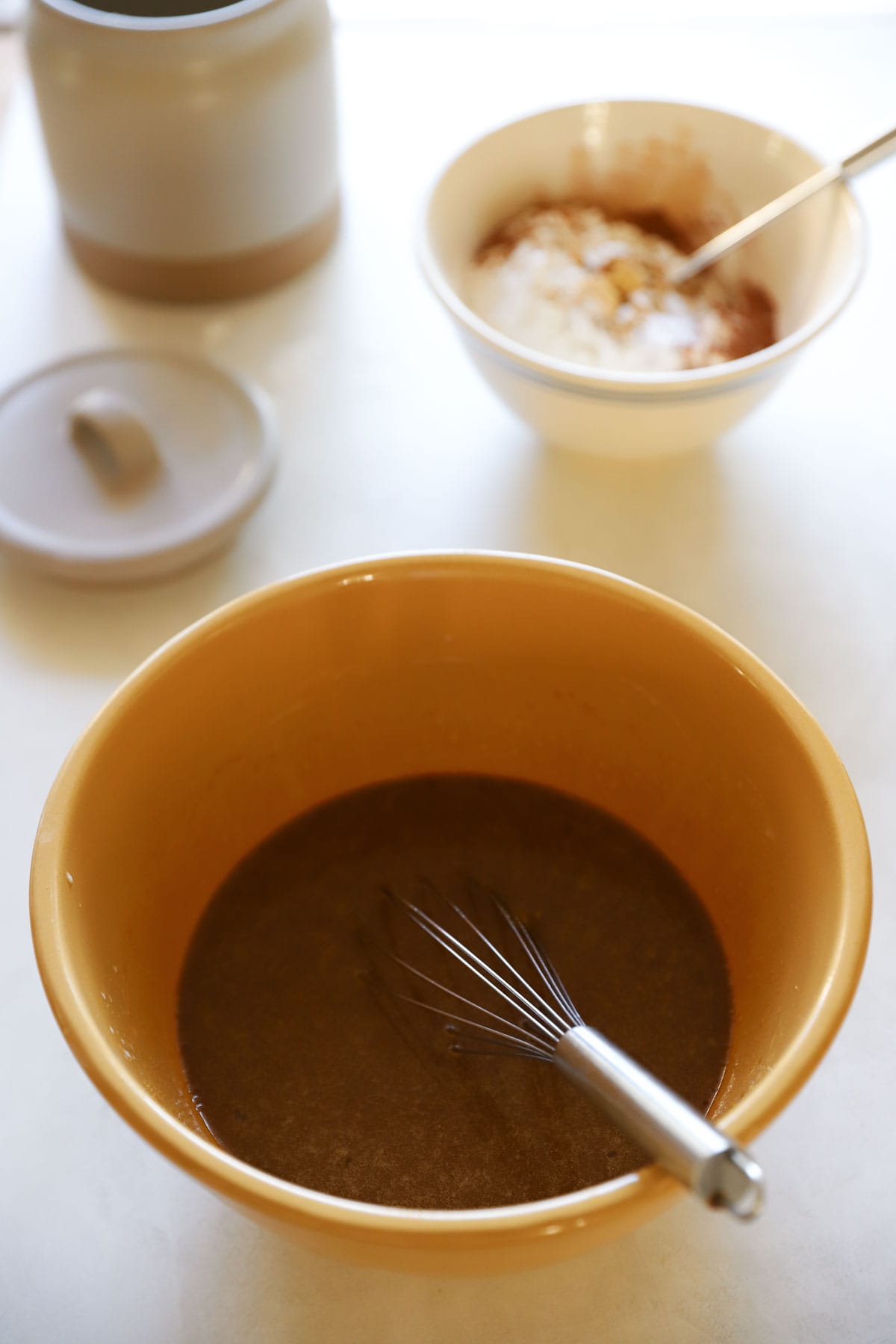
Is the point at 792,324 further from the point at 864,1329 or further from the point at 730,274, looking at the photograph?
the point at 864,1329

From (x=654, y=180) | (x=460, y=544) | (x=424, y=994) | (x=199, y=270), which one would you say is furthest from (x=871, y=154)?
(x=424, y=994)

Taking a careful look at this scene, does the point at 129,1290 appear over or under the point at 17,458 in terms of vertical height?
under

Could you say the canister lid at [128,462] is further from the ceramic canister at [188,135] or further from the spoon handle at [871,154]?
the spoon handle at [871,154]

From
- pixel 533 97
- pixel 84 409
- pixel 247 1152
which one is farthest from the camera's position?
pixel 533 97

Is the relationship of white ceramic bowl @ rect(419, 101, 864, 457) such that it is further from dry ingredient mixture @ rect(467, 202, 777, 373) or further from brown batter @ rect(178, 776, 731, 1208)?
brown batter @ rect(178, 776, 731, 1208)

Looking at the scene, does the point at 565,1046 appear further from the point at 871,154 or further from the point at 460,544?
the point at 871,154

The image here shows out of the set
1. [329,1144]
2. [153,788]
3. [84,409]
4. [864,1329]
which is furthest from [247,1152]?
[84,409]

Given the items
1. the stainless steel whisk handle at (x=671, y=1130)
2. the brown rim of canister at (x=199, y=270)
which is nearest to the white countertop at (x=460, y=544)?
the brown rim of canister at (x=199, y=270)

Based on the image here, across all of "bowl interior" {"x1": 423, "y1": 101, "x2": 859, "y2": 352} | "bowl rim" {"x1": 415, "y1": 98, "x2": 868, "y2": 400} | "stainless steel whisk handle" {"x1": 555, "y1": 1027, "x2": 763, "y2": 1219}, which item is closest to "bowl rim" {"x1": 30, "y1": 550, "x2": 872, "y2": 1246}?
"stainless steel whisk handle" {"x1": 555, "y1": 1027, "x2": 763, "y2": 1219}
